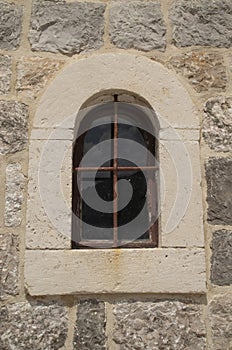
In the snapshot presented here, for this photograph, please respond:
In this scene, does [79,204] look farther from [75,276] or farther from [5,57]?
[5,57]

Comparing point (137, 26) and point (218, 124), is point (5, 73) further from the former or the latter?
point (218, 124)

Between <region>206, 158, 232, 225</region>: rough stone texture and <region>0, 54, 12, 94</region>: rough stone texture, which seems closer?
<region>206, 158, 232, 225</region>: rough stone texture

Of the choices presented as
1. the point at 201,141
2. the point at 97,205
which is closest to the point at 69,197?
the point at 97,205

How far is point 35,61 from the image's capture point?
2.83m

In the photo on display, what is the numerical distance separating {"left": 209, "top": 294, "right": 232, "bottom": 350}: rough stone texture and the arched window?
466mm

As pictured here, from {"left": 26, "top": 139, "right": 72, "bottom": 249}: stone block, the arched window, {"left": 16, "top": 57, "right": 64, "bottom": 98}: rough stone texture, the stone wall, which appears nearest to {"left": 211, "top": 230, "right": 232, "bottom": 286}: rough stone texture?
the stone wall

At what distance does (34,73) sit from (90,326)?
1.50 m

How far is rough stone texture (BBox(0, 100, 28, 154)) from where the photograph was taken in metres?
2.68

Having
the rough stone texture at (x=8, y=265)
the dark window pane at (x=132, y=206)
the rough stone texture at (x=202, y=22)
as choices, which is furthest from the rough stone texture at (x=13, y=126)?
the rough stone texture at (x=202, y=22)

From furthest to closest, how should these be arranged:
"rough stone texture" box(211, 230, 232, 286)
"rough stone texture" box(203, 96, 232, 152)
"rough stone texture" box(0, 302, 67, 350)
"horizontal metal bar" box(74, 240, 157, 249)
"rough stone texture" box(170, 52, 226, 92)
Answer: "rough stone texture" box(170, 52, 226, 92)
"rough stone texture" box(203, 96, 232, 152)
"horizontal metal bar" box(74, 240, 157, 249)
"rough stone texture" box(211, 230, 232, 286)
"rough stone texture" box(0, 302, 67, 350)

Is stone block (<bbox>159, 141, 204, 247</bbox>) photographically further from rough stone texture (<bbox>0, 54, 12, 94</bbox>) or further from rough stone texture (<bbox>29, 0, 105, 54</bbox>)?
rough stone texture (<bbox>0, 54, 12, 94</bbox>)

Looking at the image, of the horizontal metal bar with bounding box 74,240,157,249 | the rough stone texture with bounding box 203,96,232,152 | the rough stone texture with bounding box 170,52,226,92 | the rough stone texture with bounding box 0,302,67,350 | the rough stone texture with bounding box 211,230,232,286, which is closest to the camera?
the rough stone texture with bounding box 0,302,67,350

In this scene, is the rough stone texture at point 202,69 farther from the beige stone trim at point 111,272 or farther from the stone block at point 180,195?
the beige stone trim at point 111,272

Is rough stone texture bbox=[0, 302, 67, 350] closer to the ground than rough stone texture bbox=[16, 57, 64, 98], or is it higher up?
closer to the ground
